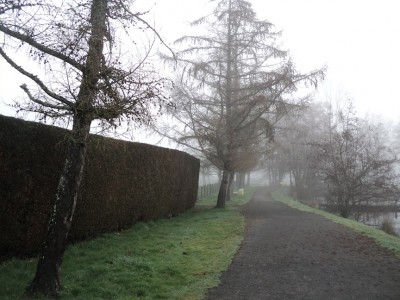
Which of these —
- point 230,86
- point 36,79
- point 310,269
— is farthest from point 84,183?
point 230,86

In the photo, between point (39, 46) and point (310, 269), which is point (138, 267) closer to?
point (310, 269)

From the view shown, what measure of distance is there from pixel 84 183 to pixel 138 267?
308 centimetres

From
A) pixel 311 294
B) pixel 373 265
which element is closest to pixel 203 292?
pixel 311 294

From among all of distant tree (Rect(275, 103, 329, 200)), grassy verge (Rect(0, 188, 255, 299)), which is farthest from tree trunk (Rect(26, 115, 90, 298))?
distant tree (Rect(275, 103, 329, 200))

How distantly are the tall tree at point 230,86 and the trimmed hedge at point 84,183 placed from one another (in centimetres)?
421

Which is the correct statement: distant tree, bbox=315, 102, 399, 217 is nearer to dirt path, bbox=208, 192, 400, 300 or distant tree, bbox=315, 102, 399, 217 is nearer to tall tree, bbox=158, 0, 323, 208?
tall tree, bbox=158, 0, 323, 208

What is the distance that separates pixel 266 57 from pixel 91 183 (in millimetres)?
15638

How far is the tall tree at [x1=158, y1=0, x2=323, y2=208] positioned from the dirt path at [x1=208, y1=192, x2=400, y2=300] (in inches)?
334

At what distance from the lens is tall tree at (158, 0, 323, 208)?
61.8 ft

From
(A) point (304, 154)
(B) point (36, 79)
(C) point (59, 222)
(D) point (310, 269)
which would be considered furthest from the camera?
(A) point (304, 154)

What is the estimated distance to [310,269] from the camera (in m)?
7.53

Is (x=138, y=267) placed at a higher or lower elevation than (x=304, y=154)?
lower

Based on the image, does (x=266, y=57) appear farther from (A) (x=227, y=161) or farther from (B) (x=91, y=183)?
(B) (x=91, y=183)

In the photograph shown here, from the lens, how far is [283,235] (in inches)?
463
